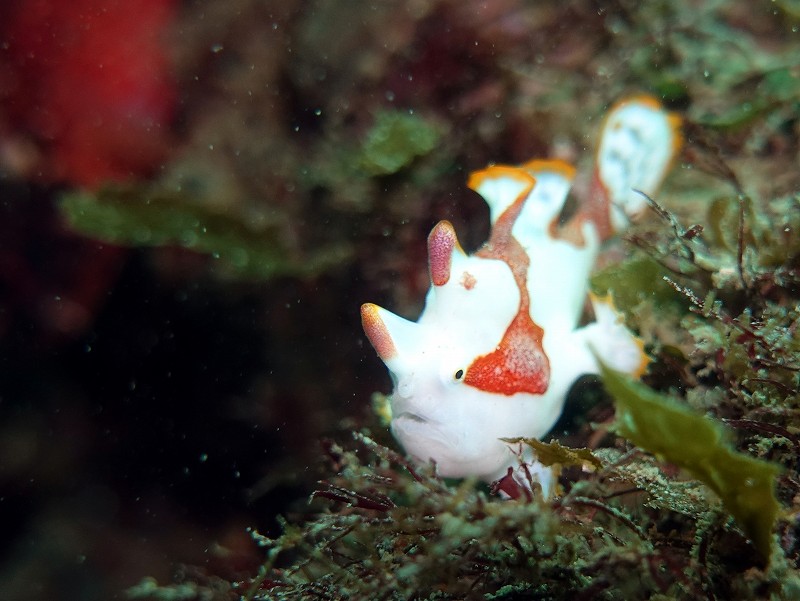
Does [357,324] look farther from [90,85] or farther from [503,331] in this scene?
[90,85]

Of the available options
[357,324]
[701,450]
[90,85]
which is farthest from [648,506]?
[90,85]

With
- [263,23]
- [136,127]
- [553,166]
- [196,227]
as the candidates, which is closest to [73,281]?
[136,127]

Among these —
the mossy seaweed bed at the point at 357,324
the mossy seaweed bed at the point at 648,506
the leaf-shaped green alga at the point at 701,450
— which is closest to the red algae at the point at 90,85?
the mossy seaweed bed at the point at 357,324

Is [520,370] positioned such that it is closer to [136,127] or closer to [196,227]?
[196,227]

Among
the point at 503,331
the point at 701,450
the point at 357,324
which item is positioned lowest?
the point at 701,450

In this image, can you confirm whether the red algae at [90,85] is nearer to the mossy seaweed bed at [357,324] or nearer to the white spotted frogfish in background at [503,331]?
the mossy seaweed bed at [357,324]

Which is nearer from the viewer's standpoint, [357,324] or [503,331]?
[503,331]
